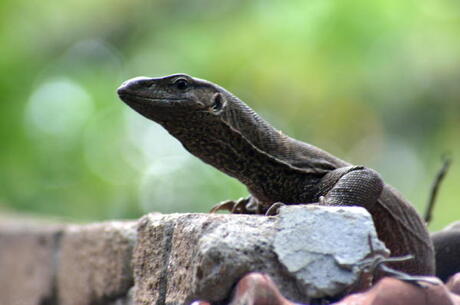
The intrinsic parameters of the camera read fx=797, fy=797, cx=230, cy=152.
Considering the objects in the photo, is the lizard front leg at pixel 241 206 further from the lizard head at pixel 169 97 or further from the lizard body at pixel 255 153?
the lizard head at pixel 169 97

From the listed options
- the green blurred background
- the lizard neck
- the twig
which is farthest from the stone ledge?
the green blurred background

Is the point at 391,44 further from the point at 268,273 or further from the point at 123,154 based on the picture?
the point at 268,273

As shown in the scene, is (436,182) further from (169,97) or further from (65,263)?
(65,263)

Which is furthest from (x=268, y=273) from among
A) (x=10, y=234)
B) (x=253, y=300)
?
(x=10, y=234)

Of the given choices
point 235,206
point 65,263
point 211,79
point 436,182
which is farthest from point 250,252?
point 211,79

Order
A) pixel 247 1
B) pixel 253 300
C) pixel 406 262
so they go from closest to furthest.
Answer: pixel 253 300
pixel 406 262
pixel 247 1

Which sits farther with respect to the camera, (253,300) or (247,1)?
(247,1)

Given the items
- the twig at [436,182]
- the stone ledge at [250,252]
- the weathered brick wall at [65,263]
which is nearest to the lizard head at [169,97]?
the stone ledge at [250,252]
